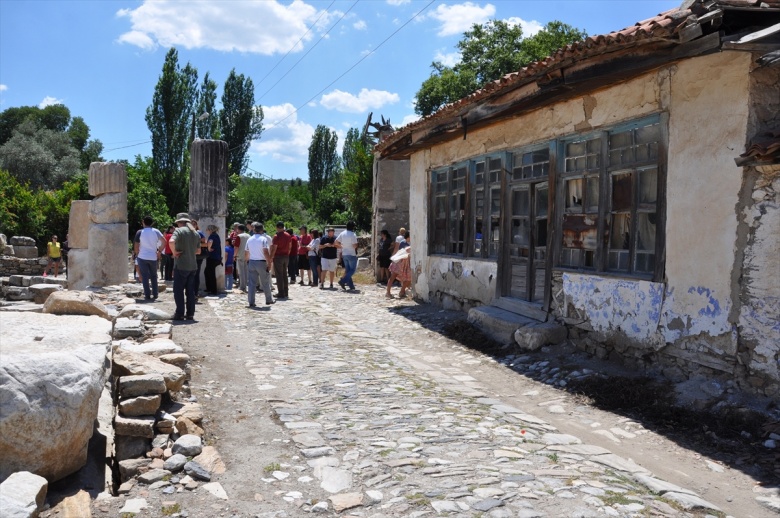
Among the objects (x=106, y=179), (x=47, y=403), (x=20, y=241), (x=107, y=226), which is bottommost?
(x=47, y=403)

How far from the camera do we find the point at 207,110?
3659 centimetres

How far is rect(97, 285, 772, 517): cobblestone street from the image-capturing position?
12.7 feet

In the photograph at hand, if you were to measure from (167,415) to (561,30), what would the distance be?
131ft

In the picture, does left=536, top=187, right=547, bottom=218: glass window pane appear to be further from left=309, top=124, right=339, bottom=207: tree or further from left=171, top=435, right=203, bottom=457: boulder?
left=309, top=124, right=339, bottom=207: tree

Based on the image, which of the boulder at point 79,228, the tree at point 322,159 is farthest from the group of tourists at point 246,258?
the tree at point 322,159

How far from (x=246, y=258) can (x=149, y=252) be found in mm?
2203

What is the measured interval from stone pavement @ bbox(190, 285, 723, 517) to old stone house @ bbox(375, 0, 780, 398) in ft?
3.96

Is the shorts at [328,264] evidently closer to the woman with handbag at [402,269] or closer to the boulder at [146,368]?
the woman with handbag at [402,269]

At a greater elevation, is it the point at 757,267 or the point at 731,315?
the point at 757,267

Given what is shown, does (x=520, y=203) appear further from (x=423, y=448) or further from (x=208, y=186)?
(x=208, y=186)

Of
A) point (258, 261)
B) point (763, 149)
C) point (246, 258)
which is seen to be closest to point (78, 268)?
point (246, 258)

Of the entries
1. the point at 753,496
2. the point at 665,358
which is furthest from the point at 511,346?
the point at 753,496

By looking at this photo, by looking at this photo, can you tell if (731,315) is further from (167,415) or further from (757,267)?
(167,415)

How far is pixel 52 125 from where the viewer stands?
60.2m
